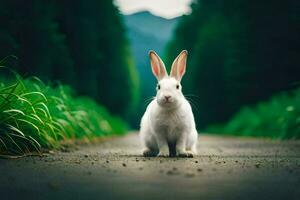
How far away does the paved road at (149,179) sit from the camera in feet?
16.5

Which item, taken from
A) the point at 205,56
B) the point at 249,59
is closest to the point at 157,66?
the point at 249,59

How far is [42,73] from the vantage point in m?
16.6

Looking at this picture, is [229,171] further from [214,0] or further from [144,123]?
[214,0]

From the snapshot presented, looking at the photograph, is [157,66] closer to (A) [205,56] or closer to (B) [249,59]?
(B) [249,59]

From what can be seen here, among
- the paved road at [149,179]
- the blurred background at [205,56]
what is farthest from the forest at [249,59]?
the paved road at [149,179]

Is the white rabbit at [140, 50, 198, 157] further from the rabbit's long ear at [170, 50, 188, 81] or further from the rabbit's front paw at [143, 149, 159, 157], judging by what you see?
the rabbit's front paw at [143, 149, 159, 157]

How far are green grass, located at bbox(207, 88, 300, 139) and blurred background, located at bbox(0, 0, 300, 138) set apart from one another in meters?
0.03

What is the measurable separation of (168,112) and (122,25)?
1344 inches

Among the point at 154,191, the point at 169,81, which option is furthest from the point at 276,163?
the point at 154,191

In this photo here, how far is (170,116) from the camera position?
342 inches

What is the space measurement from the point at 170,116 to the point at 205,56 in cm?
3088

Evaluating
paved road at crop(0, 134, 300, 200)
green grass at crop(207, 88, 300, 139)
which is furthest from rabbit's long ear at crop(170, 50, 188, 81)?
green grass at crop(207, 88, 300, 139)

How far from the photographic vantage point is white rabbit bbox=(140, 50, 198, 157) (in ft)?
27.9

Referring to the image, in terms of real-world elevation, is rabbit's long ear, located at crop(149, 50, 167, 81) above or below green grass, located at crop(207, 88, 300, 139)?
below
